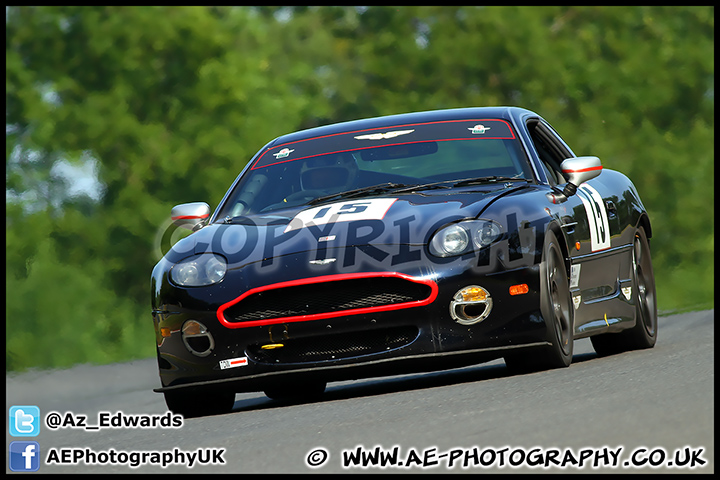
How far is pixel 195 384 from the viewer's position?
6.68m

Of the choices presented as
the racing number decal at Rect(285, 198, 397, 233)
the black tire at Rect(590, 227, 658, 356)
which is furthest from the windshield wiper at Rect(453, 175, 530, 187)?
the black tire at Rect(590, 227, 658, 356)

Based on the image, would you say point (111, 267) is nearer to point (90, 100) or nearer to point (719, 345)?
point (90, 100)

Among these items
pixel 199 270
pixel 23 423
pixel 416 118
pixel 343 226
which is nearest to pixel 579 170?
pixel 416 118

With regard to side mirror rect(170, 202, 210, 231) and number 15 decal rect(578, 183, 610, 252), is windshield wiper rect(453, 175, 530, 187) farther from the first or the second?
side mirror rect(170, 202, 210, 231)

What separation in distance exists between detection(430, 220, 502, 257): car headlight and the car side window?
1.65 meters

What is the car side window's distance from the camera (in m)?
8.23

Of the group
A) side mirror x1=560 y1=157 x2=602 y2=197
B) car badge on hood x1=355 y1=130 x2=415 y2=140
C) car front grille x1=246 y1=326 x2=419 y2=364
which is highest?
car badge on hood x1=355 y1=130 x2=415 y2=140

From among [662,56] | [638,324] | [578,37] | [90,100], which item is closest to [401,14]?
[578,37]

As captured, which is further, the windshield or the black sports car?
the windshield

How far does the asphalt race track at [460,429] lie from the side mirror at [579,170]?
106 centimetres

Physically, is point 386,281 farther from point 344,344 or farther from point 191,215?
point 191,215

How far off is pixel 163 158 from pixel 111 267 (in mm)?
2910

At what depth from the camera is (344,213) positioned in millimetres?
6812

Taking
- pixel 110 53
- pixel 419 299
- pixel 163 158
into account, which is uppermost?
pixel 110 53
